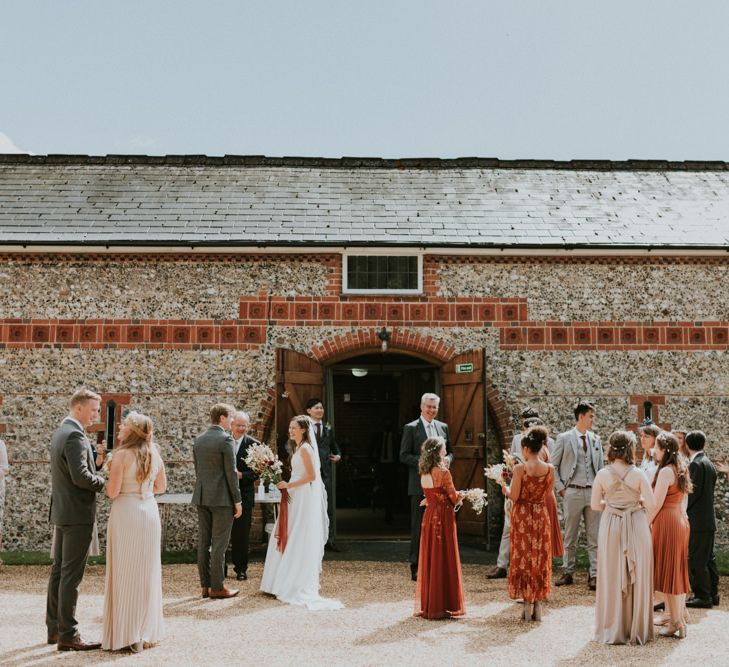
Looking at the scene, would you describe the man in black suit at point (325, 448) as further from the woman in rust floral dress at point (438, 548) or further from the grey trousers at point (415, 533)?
the woman in rust floral dress at point (438, 548)

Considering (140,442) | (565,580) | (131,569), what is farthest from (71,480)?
(565,580)

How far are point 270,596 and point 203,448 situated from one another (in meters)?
1.72

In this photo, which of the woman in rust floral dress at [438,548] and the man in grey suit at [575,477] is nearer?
the woman in rust floral dress at [438,548]

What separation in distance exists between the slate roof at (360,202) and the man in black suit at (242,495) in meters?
3.33

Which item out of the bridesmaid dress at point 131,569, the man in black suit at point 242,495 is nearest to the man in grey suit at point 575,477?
the man in black suit at point 242,495

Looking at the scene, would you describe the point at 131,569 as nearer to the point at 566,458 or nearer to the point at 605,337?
the point at 566,458

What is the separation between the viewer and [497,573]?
9203 millimetres

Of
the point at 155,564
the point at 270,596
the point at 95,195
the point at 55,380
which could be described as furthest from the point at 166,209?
the point at 155,564

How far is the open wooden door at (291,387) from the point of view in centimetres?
1092

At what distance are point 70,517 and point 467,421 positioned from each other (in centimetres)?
654

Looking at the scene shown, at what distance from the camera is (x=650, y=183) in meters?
14.3

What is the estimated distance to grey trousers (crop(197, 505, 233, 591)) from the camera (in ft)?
25.8

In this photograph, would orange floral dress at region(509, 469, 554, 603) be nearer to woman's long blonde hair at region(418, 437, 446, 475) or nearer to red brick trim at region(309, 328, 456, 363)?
woman's long blonde hair at region(418, 437, 446, 475)

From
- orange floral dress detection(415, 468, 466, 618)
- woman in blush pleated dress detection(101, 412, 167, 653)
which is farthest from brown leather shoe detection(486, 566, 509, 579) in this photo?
woman in blush pleated dress detection(101, 412, 167, 653)
